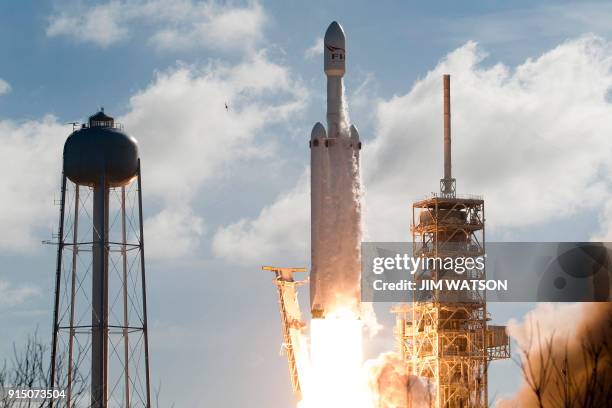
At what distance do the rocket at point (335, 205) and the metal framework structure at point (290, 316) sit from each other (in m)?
5.23

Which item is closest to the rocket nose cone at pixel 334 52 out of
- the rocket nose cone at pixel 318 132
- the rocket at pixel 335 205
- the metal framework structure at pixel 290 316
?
the rocket at pixel 335 205

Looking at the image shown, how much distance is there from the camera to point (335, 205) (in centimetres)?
9344

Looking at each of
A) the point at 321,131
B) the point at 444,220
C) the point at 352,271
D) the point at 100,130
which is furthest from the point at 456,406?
the point at 100,130

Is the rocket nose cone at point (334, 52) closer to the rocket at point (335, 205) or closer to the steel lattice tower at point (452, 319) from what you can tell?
the rocket at point (335, 205)

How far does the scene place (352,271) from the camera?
3664 inches

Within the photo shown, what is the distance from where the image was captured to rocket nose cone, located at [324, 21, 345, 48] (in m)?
94.5

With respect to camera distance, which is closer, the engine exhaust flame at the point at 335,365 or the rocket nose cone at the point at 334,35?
the engine exhaust flame at the point at 335,365

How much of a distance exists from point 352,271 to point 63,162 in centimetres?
2631

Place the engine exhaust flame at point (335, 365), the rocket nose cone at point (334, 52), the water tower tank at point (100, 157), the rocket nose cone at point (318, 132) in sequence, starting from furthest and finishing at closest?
1. the water tower tank at point (100, 157)
2. the rocket nose cone at point (334, 52)
3. the rocket nose cone at point (318, 132)
4. the engine exhaust flame at point (335, 365)

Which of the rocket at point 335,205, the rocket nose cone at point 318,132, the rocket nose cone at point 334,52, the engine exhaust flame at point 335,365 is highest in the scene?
the rocket nose cone at point 334,52

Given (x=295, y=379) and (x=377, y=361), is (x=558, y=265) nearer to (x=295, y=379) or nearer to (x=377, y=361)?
(x=377, y=361)

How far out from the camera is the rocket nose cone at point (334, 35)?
94.5 metres

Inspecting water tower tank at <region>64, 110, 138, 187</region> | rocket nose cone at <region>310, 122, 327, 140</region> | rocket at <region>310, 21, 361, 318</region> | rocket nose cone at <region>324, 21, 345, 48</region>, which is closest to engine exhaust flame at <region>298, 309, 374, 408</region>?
rocket at <region>310, 21, 361, 318</region>

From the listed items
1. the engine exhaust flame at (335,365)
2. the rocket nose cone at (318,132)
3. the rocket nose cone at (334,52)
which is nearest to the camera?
the engine exhaust flame at (335,365)
